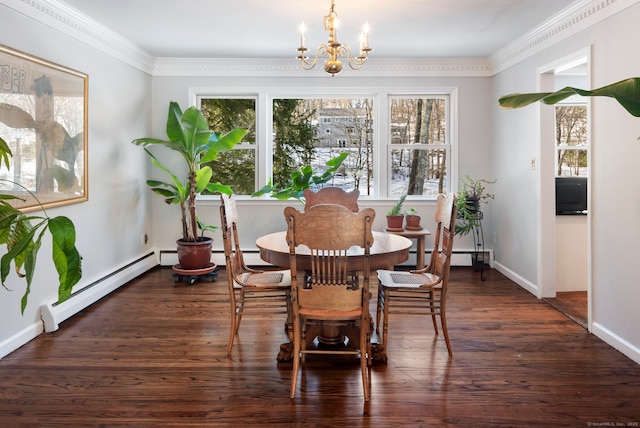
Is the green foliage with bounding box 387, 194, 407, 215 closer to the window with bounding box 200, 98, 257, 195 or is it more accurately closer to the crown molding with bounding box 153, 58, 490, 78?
the crown molding with bounding box 153, 58, 490, 78

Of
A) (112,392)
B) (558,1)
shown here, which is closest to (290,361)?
(112,392)

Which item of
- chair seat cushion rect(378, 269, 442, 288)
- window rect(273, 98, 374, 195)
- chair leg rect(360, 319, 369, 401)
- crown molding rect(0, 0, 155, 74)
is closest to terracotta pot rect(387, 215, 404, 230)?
window rect(273, 98, 374, 195)

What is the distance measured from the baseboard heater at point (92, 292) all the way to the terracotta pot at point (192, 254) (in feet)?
1.94

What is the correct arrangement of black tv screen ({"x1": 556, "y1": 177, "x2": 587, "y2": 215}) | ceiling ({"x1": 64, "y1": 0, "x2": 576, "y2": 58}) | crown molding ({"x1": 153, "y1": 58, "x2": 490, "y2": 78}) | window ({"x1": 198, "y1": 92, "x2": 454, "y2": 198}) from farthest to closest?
window ({"x1": 198, "y1": 92, "x2": 454, "y2": 198}), crown molding ({"x1": 153, "y1": 58, "x2": 490, "y2": 78}), black tv screen ({"x1": 556, "y1": 177, "x2": 587, "y2": 215}), ceiling ({"x1": 64, "y1": 0, "x2": 576, "y2": 58})

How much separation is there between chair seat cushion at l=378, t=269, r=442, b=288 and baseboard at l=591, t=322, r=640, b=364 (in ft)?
4.08

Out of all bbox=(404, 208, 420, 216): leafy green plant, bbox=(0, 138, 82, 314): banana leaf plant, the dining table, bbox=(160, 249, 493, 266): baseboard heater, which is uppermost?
bbox=(404, 208, 420, 216): leafy green plant

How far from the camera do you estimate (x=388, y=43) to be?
487cm

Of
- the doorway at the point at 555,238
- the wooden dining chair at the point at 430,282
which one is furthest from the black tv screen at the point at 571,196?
the wooden dining chair at the point at 430,282

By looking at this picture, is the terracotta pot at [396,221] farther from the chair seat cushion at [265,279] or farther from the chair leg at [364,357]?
the chair leg at [364,357]

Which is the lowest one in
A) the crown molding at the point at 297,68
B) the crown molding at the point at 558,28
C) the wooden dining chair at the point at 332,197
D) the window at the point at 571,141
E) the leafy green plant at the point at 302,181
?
the wooden dining chair at the point at 332,197

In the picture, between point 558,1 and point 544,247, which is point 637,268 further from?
point 558,1

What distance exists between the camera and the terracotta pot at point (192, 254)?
499cm

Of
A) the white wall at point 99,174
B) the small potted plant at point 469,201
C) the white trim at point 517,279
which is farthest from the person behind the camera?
the small potted plant at point 469,201

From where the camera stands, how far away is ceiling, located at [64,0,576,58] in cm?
369
